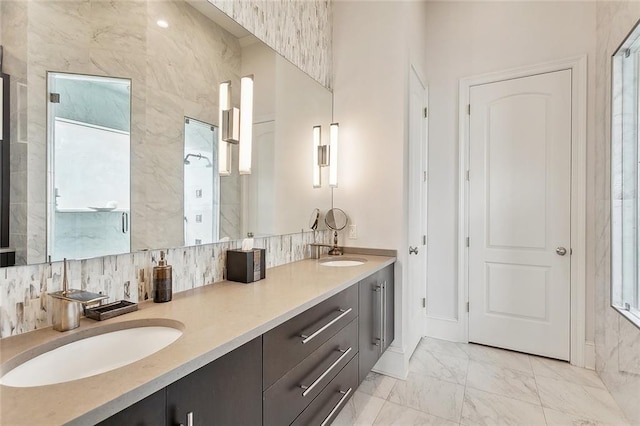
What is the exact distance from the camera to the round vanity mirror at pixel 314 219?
8.02ft

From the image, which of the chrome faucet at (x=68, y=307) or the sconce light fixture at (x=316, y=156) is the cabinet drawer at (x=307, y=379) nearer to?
the chrome faucet at (x=68, y=307)

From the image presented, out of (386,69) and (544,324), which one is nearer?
(386,69)

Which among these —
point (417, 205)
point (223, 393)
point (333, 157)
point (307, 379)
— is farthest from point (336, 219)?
point (223, 393)

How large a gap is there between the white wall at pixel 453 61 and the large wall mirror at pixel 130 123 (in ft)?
6.07

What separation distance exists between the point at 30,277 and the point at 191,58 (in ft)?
3.44

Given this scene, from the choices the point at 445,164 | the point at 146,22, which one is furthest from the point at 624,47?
the point at 146,22

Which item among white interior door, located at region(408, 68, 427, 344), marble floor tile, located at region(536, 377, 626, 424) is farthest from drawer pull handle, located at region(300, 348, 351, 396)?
marble floor tile, located at region(536, 377, 626, 424)

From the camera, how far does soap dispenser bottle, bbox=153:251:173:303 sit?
1236 mm

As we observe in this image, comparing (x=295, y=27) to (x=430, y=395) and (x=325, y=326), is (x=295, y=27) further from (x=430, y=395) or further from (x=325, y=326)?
A: (x=430, y=395)

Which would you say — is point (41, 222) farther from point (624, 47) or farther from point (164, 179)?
point (624, 47)

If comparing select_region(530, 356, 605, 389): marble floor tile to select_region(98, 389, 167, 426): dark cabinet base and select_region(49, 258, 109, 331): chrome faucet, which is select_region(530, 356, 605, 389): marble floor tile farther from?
select_region(49, 258, 109, 331): chrome faucet

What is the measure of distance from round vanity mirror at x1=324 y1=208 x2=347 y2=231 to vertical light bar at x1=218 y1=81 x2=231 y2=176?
1136 millimetres

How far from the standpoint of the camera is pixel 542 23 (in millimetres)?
2699

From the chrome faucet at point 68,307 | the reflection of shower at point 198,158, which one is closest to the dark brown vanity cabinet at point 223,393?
the chrome faucet at point 68,307
